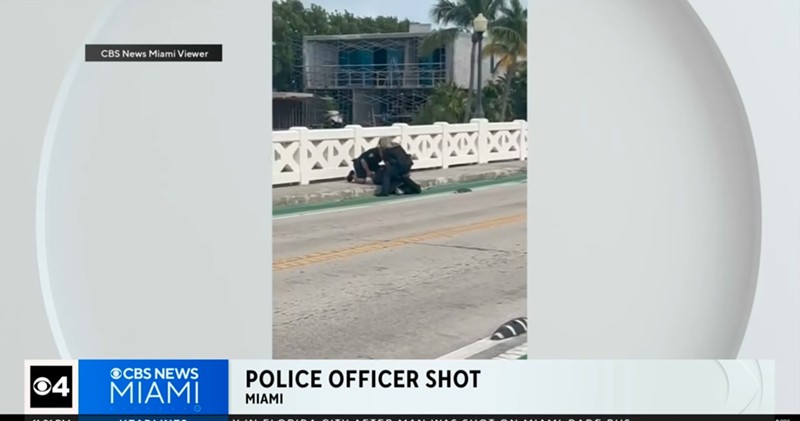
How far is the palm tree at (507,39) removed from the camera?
4660mm

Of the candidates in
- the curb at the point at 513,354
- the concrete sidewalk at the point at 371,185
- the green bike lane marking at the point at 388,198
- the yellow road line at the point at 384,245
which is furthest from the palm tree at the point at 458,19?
the green bike lane marking at the point at 388,198

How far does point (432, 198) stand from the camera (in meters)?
7.92

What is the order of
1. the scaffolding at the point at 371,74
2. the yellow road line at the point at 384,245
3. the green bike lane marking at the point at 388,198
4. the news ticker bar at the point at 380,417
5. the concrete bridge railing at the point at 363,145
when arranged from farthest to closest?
the green bike lane marking at the point at 388,198, the concrete bridge railing at the point at 363,145, the yellow road line at the point at 384,245, the scaffolding at the point at 371,74, the news ticker bar at the point at 380,417

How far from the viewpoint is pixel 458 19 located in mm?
5309

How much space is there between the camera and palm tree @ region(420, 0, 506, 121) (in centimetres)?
485

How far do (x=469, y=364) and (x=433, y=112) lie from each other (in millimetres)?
2785

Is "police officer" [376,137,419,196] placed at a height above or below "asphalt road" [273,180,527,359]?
above

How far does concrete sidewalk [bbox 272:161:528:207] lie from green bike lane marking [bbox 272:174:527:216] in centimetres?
4

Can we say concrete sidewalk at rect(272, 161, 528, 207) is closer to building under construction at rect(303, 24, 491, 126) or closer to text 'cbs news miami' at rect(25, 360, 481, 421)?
building under construction at rect(303, 24, 491, 126)

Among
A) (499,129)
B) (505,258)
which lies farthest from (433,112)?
(505,258)

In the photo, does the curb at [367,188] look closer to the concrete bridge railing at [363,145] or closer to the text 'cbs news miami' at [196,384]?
the concrete bridge railing at [363,145]

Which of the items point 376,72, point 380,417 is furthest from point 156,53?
point 376,72

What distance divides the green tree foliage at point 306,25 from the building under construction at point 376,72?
0.07m

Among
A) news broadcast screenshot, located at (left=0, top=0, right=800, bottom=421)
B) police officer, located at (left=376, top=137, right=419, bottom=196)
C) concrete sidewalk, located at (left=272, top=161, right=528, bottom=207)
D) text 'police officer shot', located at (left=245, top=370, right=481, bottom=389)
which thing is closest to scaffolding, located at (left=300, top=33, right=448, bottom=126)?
news broadcast screenshot, located at (left=0, top=0, right=800, bottom=421)
